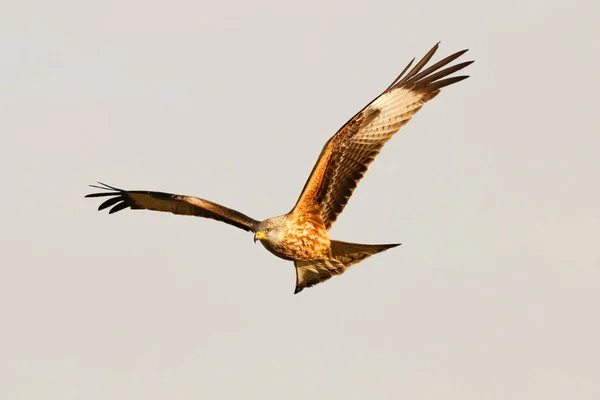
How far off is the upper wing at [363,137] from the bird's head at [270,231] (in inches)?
14.2

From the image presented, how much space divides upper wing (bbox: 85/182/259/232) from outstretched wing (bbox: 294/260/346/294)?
0.92 meters

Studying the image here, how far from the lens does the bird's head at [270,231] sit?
14.6 meters

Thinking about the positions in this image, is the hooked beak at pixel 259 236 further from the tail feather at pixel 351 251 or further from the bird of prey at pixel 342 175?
the tail feather at pixel 351 251

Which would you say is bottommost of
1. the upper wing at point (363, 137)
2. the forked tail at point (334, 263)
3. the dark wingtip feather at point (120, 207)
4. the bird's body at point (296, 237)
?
the forked tail at point (334, 263)

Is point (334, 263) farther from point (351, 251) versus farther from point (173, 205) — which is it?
point (173, 205)

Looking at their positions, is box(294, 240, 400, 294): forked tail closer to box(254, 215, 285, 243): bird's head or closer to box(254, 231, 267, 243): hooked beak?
box(254, 215, 285, 243): bird's head

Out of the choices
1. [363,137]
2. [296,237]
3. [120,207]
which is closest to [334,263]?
[296,237]

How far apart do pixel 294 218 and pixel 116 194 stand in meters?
3.01

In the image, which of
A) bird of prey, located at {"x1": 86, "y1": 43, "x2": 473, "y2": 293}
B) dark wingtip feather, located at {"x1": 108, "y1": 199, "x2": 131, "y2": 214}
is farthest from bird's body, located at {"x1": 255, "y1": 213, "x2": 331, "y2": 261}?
dark wingtip feather, located at {"x1": 108, "y1": 199, "x2": 131, "y2": 214}

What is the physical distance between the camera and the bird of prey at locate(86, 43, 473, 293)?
1463cm

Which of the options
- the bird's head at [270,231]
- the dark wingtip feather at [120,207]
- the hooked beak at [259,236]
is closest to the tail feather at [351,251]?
the bird's head at [270,231]

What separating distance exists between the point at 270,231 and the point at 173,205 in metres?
2.06

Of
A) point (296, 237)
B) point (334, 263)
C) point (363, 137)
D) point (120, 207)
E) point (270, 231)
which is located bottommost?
point (334, 263)

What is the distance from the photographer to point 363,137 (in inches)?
581
